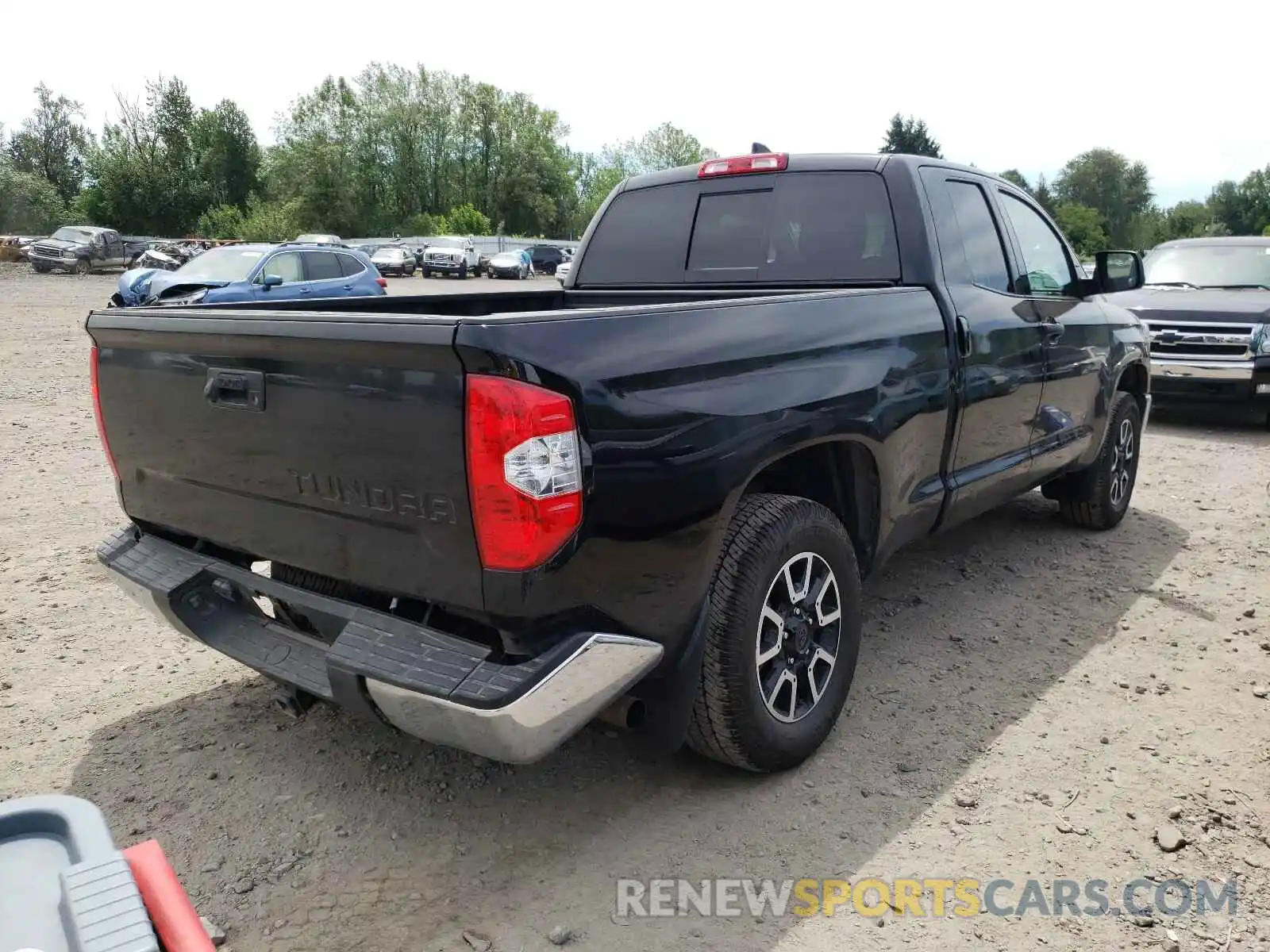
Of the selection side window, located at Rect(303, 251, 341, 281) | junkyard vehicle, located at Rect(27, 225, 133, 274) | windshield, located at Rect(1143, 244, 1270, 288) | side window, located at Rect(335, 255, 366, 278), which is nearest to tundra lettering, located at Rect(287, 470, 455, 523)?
windshield, located at Rect(1143, 244, 1270, 288)

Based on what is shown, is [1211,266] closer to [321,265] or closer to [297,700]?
[297,700]

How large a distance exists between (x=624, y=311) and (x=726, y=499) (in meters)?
0.60

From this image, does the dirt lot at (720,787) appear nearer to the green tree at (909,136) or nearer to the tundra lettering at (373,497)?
the tundra lettering at (373,497)

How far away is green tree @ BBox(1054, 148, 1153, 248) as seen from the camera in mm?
108125

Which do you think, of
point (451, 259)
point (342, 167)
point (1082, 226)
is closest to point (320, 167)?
point (342, 167)

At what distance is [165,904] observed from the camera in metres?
1.46

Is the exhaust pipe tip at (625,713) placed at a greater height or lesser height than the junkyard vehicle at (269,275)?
lesser

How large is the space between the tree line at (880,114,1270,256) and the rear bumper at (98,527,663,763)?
8258cm

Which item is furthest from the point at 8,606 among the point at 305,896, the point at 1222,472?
the point at 1222,472

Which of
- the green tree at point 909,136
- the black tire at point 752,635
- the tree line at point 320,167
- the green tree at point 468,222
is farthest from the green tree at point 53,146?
the black tire at point 752,635

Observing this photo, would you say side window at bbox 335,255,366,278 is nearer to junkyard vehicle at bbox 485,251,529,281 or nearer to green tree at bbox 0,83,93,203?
junkyard vehicle at bbox 485,251,529,281

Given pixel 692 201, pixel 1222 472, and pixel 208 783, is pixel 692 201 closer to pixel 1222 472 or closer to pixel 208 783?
pixel 208 783

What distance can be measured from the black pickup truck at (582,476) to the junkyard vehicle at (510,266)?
4126 cm

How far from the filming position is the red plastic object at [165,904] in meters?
1.40
